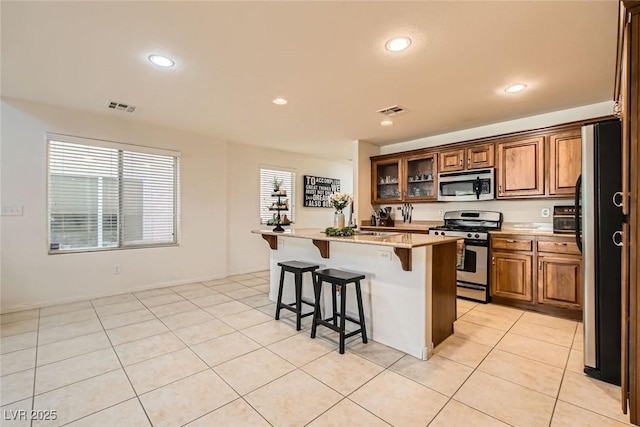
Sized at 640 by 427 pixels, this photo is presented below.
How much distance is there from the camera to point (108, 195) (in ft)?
13.9

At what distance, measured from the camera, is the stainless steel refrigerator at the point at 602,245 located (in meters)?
2.04

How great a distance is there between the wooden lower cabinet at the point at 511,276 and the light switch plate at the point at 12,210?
232 inches

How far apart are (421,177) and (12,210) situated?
5.64 metres

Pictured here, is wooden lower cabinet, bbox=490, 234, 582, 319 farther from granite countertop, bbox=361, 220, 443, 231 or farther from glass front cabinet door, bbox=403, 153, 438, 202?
glass front cabinet door, bbox=403, 153, 438, 202

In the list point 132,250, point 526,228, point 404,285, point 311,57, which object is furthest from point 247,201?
point 526,228

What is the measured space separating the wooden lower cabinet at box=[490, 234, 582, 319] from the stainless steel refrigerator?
1387 millimetres

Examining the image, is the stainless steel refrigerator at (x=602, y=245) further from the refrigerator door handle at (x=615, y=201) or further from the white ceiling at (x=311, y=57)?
the white ceiling at (x=311, y=57)

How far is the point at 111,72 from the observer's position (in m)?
2.79

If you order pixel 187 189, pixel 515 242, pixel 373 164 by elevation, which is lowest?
pixel 515 242

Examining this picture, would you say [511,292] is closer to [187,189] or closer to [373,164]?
[373,164]

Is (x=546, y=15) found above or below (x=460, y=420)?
above

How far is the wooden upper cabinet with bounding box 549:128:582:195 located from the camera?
350 cm

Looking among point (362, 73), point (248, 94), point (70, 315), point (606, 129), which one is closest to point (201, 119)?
point (248, 94)

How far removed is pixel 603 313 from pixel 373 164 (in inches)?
157
